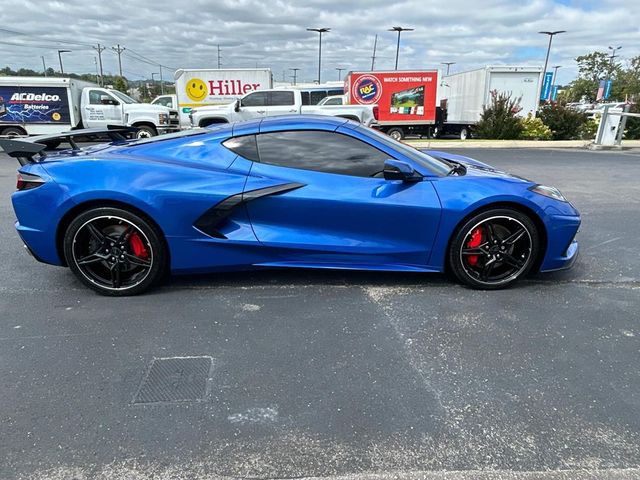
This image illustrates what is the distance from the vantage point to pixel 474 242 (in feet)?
12.2

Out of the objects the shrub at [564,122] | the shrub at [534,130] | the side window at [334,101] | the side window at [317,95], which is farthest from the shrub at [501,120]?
the side window at [317,95]

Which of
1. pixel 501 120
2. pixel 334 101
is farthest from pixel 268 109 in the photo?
pixel 501 120

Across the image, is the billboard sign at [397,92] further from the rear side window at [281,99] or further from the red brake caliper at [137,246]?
the red brake caliper at [137,246]

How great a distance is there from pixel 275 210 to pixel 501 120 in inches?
721

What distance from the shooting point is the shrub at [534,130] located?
64.2 ft

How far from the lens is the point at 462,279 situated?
379cm

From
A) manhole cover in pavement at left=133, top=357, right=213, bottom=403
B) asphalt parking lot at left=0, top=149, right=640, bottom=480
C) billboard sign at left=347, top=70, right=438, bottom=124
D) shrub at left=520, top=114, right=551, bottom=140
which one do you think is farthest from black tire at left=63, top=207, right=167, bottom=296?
billboard sign at left=347, top=70, right=438, bottom=124

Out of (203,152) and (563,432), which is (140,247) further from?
(563,432)

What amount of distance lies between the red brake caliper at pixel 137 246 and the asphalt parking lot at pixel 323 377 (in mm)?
338

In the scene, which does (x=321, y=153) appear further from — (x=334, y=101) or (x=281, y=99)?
(x=334, y=101)

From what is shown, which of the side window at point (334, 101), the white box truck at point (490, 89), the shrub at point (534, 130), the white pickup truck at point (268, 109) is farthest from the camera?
the white box truck at point (490, 89)

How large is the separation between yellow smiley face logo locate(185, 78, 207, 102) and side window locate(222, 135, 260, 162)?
20.5m

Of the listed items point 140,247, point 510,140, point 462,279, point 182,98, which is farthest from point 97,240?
point 182,98

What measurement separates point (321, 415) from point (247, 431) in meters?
0.37
